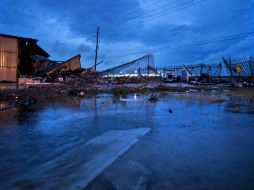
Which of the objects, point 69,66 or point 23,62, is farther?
point 69,66

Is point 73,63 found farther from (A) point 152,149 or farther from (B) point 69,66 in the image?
(A) point 152,149

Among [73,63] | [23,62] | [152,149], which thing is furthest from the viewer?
[73,63]

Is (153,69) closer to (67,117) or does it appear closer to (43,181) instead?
(67,117)

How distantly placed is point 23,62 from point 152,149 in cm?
2675

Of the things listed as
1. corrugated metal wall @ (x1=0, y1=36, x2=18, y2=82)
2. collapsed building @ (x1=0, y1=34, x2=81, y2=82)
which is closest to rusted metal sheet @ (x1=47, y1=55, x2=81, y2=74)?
collapsed building @ (x1=0, y1=34, x2=81, y2=82)

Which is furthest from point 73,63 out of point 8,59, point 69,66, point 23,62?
point 8,59

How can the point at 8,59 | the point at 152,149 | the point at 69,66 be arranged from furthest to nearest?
the point at 69,66, the point at 8,59, the point at 152,149

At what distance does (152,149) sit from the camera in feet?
16.1

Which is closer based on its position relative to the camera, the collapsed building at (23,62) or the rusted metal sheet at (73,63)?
the collapsed building at (23,62)

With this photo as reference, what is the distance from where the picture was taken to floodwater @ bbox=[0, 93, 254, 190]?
3.54 metres

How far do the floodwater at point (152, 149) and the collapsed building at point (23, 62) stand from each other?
16998mm

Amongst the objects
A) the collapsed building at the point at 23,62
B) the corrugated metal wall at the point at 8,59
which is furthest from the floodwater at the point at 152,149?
the collapsed building at the point at 23,62

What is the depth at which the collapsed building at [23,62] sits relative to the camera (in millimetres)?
23672

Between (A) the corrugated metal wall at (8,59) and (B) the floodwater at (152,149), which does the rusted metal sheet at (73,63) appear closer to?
(A) the corrugated metal wall at (8,59)
